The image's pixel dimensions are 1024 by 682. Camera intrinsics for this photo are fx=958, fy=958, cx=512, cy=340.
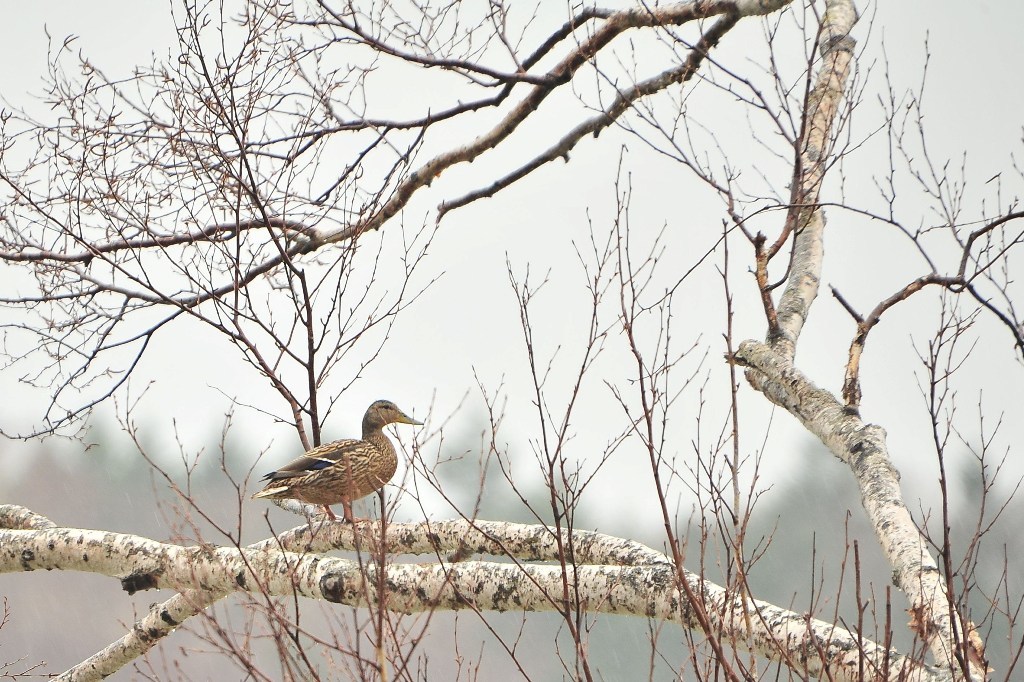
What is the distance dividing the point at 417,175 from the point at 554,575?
131 inches

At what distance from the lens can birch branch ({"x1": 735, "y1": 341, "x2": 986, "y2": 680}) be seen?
8.12 feet

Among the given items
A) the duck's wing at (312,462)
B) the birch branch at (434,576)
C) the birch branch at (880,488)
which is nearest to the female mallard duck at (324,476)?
the duck's wing at (312,462)

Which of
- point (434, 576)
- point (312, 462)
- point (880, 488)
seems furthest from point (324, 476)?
point (880, 488)

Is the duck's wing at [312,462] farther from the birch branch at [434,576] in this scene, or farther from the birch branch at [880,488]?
the birch branch at [880,488]

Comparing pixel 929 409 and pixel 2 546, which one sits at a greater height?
pixel 929 409

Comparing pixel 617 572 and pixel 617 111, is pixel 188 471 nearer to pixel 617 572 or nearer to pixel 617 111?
pixel 617 572

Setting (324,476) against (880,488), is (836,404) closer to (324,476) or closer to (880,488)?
(880,488)

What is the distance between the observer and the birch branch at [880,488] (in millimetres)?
2474

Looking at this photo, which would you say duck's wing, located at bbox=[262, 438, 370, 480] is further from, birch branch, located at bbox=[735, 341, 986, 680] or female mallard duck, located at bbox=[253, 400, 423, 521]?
birch branch, located at bbox=[735, 341, 986, 680]

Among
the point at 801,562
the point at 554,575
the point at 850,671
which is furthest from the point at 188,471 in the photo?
the point at 801,562

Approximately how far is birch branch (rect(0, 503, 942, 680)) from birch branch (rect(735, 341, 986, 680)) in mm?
138

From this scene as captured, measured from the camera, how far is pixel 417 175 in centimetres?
583

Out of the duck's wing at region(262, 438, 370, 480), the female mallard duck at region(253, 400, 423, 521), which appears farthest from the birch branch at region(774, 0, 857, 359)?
the duck's wing at region(262, 438, 370, 480)

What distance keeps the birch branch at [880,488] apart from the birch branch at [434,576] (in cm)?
14
